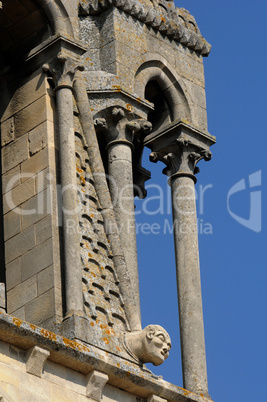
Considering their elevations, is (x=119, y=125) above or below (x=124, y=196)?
above

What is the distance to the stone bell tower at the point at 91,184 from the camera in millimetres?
19812

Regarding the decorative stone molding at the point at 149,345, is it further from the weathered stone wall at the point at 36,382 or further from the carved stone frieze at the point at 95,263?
the weathered stone wall at the point at 36,382

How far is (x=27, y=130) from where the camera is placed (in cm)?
2166

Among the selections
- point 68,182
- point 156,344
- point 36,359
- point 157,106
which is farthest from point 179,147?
point 36,359

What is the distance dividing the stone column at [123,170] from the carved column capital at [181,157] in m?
0.71

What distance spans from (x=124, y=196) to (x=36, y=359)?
12.5ft

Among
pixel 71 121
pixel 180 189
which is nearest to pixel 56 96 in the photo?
pixel 71 121

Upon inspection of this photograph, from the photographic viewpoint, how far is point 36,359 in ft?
62.9

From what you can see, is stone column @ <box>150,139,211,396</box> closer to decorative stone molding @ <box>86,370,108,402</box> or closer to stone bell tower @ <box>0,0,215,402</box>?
stone bell tower @ <box>0,0,215,402</box>

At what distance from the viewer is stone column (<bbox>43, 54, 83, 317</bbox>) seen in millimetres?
20250

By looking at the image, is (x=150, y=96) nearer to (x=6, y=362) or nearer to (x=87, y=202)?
A: (x=87, y=202)

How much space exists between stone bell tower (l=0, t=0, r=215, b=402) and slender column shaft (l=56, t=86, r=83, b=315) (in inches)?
0.6

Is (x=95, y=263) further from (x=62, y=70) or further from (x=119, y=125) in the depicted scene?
(x=119, y=125)

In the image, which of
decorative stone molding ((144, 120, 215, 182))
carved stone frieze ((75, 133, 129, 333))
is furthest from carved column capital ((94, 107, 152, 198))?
carved stone frieze ((75, 133, 129, 333))
